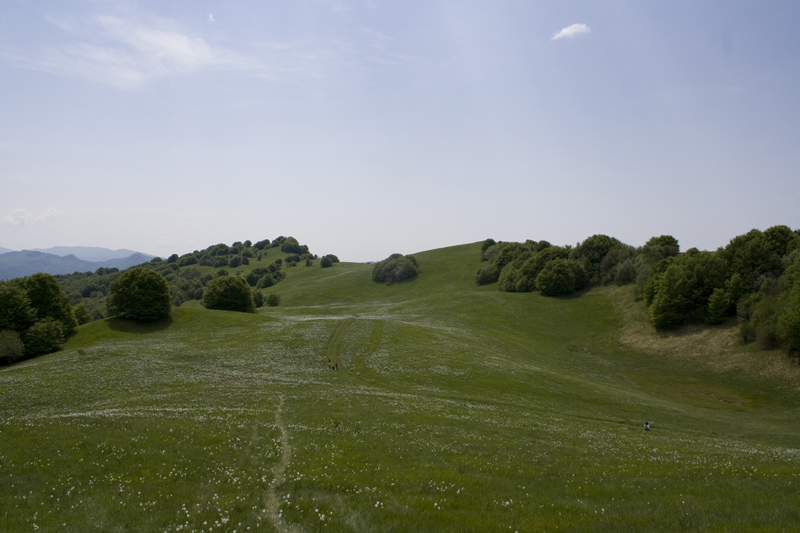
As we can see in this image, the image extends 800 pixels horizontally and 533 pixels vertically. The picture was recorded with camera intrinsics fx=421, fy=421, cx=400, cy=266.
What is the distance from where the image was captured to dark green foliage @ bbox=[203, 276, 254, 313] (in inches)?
3971

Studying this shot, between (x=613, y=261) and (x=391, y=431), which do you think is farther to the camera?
(x=613, y=261)

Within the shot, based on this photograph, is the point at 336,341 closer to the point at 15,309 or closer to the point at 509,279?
the point at 15,309

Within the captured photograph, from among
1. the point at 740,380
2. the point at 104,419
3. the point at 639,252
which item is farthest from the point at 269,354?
the point at 639,252

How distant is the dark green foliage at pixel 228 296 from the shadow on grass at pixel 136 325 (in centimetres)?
2028

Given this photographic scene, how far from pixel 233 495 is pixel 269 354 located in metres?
49.9

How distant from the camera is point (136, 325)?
78.1 metres

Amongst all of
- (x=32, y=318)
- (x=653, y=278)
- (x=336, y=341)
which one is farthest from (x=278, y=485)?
(x=653, y=278)

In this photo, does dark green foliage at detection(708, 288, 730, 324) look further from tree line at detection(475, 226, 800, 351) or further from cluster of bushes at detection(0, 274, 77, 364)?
cluster of bushes at detection(0, 274, 77, 364)

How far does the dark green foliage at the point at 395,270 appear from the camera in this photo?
540ft

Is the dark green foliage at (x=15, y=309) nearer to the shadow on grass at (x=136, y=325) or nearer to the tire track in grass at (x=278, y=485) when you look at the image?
the shadow on grass at (x=136, y=325)

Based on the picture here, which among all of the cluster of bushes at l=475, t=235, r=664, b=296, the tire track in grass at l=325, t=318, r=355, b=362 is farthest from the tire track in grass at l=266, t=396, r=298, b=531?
the cluster of bushes at l=475, t=235, r=664, b=296

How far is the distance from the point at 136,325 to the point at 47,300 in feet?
48.4

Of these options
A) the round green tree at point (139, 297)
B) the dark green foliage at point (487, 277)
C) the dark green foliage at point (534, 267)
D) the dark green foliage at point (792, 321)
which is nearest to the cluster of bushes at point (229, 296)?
the round green tree at point (139, 297)

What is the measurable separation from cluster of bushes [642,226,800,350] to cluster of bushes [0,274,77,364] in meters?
106
